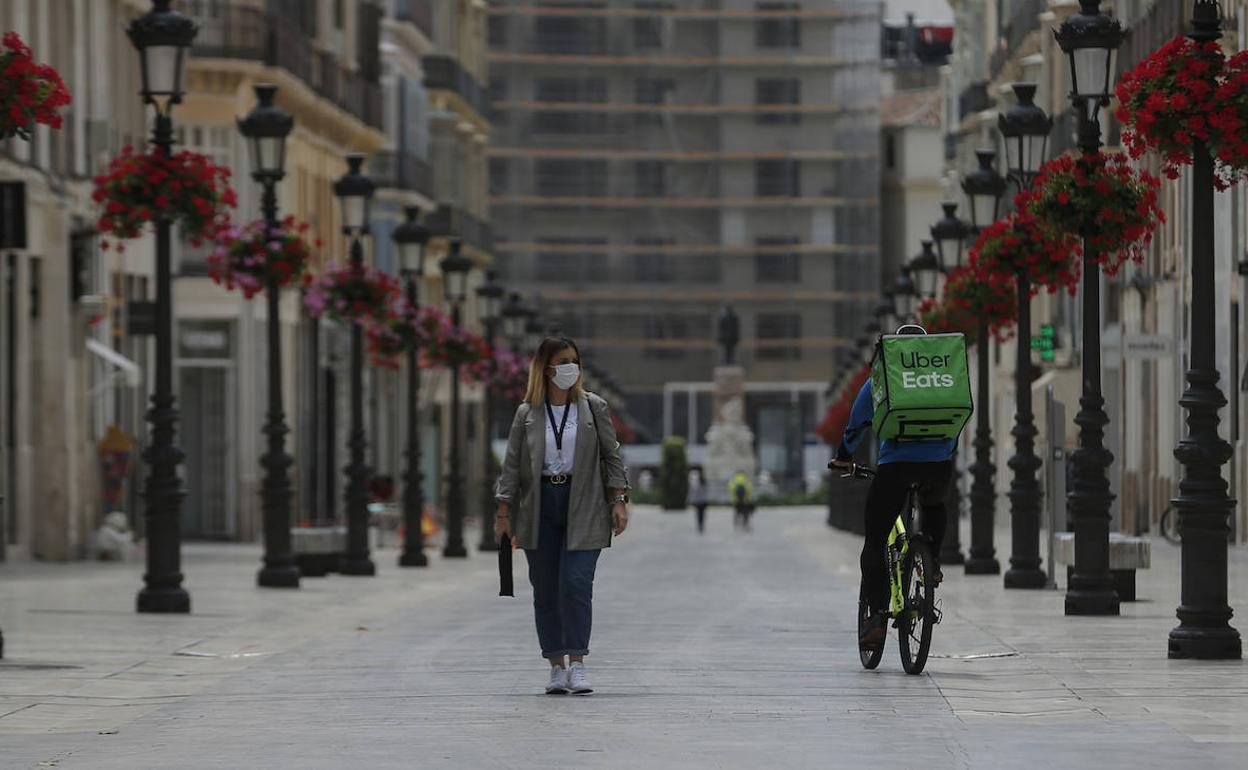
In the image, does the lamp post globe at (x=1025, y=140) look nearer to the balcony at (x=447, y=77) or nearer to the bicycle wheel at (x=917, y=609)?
the bicycle wheel at (x=917, y=609)

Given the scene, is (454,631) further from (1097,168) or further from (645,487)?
(645,487)

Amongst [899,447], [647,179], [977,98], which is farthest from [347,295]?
[647,179]

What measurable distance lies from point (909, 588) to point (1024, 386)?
13001 mm

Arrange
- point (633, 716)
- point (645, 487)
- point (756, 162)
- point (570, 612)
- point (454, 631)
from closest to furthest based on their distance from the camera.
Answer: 1. point (633, 716)
2. point (570, 612)
3. point (454, 631)
4. point (645, 487)
5. point (756, 162)

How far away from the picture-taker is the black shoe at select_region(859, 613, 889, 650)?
16.9 m

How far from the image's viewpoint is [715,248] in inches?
5448

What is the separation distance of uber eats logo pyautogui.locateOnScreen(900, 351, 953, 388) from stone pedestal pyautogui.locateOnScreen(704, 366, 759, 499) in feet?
→ 323

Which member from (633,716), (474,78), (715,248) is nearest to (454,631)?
(633,716)

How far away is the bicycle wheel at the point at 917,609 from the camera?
16453mm

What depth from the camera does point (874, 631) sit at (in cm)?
1692

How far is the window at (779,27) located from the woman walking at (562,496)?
122 metres

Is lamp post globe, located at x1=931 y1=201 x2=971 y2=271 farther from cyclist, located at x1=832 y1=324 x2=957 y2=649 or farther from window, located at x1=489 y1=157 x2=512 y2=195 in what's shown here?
window, located at x1=489 y1=157 x2=512 y2=195

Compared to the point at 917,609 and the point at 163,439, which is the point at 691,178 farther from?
the point at 917,609

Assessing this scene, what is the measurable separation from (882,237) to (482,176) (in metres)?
48.9
